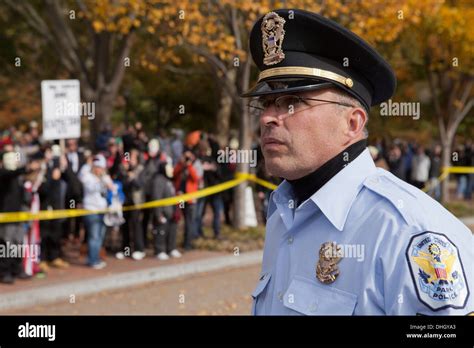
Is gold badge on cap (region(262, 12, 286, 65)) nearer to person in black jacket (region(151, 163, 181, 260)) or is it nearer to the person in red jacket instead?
person in black jacket (region(151, 163, 181, 260))

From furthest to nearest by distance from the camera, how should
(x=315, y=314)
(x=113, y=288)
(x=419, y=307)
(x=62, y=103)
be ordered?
(x=62, y=103) → (x=113, y=288) → (x=315, y=314) → (x=419, y=307)

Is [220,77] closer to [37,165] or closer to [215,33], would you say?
[215,33]

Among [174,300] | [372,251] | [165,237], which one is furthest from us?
[165,237]

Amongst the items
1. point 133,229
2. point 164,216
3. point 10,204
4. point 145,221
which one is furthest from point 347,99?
point 145,221

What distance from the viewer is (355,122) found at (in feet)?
7.89

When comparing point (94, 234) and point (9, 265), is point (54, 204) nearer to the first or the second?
point (94, 234)

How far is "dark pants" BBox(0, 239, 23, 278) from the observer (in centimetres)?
955

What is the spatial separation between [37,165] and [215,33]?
184 inches

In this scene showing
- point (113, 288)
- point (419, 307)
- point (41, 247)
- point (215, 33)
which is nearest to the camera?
point (419, 307)

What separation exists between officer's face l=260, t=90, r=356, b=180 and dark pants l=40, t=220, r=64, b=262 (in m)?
8.60

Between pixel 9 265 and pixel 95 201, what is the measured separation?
5.62 ft

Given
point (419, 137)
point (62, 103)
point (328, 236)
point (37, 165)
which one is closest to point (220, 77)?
point (62, 103)

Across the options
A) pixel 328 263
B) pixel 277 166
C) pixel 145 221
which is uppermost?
pixel 277 166
